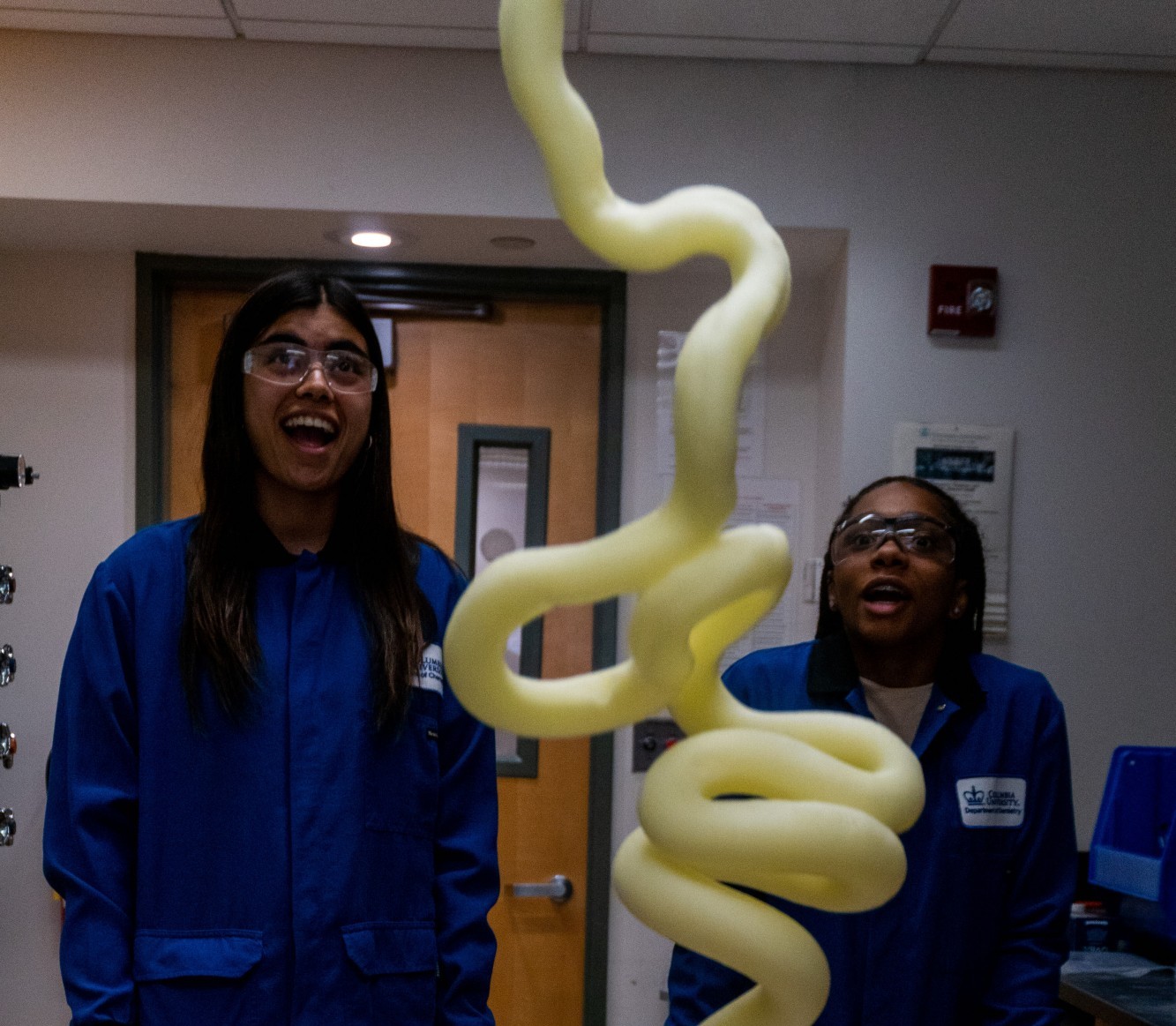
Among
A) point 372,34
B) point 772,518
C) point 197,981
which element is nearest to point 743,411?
point 772,518

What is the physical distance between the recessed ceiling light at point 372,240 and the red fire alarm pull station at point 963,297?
1.13m

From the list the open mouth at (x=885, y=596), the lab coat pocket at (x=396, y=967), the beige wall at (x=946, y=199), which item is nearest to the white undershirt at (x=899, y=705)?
the open mouth at (x=885, y=596)

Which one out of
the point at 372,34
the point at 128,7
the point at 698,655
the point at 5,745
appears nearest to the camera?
the point at 698,655

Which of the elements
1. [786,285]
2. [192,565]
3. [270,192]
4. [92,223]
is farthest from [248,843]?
[92,223]

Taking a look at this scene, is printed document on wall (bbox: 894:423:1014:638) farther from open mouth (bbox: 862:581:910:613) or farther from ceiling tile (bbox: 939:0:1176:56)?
open mouth (bbox: 862:581:910:613)

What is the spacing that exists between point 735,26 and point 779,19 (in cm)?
8

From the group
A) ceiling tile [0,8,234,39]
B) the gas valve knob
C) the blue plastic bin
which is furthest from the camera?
ceiling tile [0,8,234,39]

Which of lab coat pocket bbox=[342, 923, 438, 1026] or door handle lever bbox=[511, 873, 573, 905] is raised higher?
lab coat pocket bbox=[342, 923, 438, 1026]

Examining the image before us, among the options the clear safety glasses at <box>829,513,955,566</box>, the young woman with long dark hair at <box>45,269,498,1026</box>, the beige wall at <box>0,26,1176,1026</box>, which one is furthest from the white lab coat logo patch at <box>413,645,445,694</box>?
the beige wall at <box>0,26,1176,1026</box>

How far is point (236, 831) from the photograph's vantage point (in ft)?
4.39

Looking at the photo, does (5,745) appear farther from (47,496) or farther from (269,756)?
(269,756)

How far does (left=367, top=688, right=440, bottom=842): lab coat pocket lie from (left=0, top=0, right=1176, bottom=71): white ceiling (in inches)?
55.7

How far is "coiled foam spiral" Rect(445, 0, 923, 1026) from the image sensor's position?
615 millimetres

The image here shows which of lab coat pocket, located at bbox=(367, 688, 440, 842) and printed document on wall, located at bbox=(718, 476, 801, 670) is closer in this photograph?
lab coat pocket, located at bbox=(367, 688, 440, 842)
